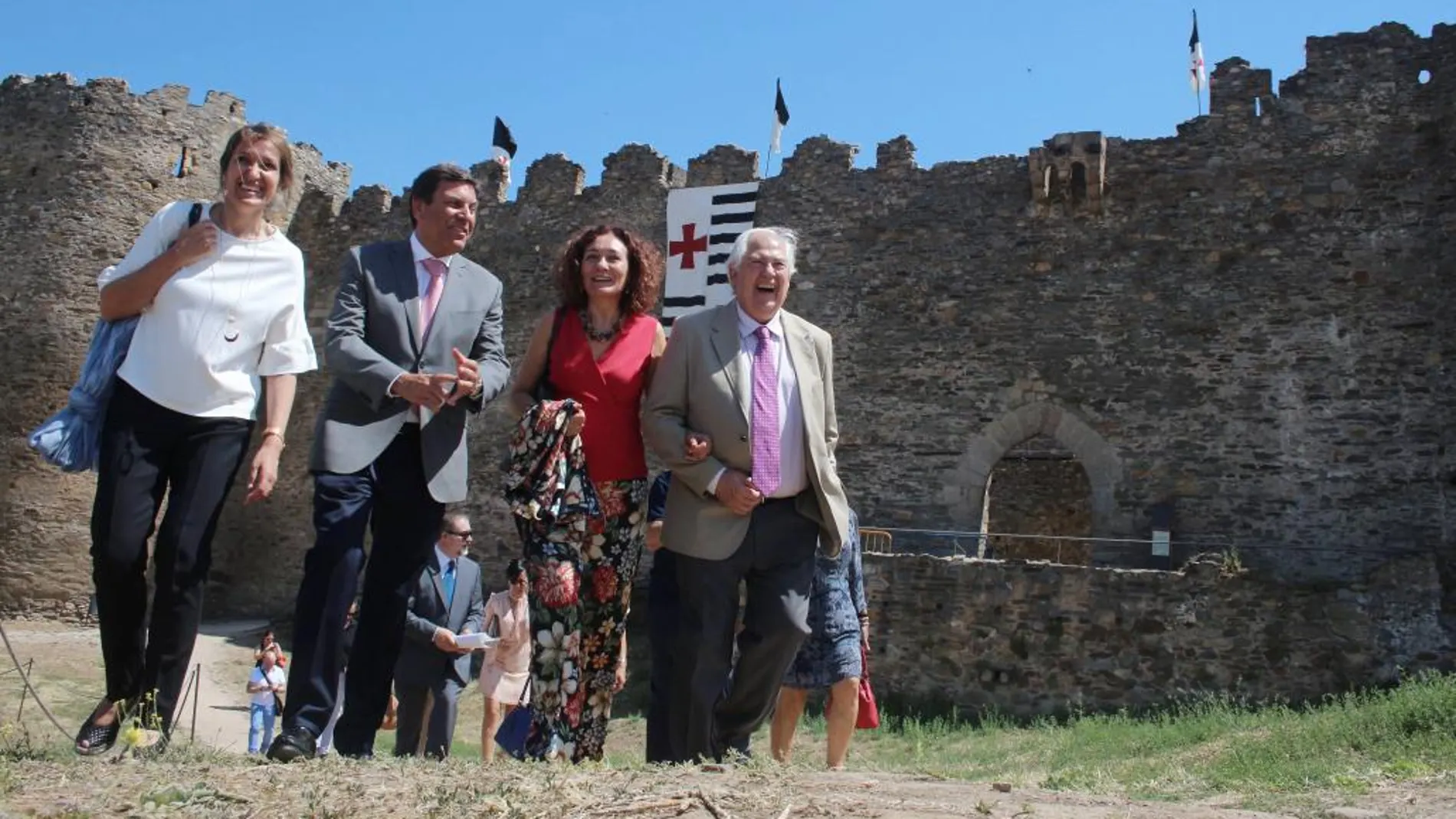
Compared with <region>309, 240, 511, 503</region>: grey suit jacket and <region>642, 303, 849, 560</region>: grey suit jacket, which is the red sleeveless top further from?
<region>309, 240, 511, 503</region>: grey suit jacket

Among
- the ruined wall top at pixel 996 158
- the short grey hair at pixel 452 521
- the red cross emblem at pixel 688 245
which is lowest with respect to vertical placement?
the short grey hair at pixel 452 521

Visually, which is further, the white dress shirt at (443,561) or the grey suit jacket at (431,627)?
the white dress shirt at (443,561)

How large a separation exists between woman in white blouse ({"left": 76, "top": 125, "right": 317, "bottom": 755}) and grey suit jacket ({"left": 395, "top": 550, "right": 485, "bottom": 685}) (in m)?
2.78

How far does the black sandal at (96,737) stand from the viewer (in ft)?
13.1

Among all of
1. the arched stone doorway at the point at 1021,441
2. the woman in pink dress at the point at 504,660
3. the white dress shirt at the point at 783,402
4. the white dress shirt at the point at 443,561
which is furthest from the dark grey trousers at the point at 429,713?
the arched stone doorway at the point at 1021,441

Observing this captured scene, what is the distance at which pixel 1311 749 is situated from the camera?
6738 mm

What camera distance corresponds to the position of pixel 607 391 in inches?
187

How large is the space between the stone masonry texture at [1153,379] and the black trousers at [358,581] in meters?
6.80

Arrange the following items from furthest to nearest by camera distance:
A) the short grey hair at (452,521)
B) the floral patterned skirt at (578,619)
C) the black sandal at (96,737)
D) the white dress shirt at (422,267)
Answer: the short grey hair at (452,521) < the white dress shirt at (422,267) < the floral patterned skirt at (578,619) < the black sandal at (96,737)

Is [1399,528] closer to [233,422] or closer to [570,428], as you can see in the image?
[570,428]

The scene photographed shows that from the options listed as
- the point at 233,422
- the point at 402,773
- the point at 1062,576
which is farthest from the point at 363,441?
the point at 1062,576

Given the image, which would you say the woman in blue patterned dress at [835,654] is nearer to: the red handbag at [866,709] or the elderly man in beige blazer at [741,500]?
the red handbag at [866,709]

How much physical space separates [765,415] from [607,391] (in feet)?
1.92

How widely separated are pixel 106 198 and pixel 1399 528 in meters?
17.5
